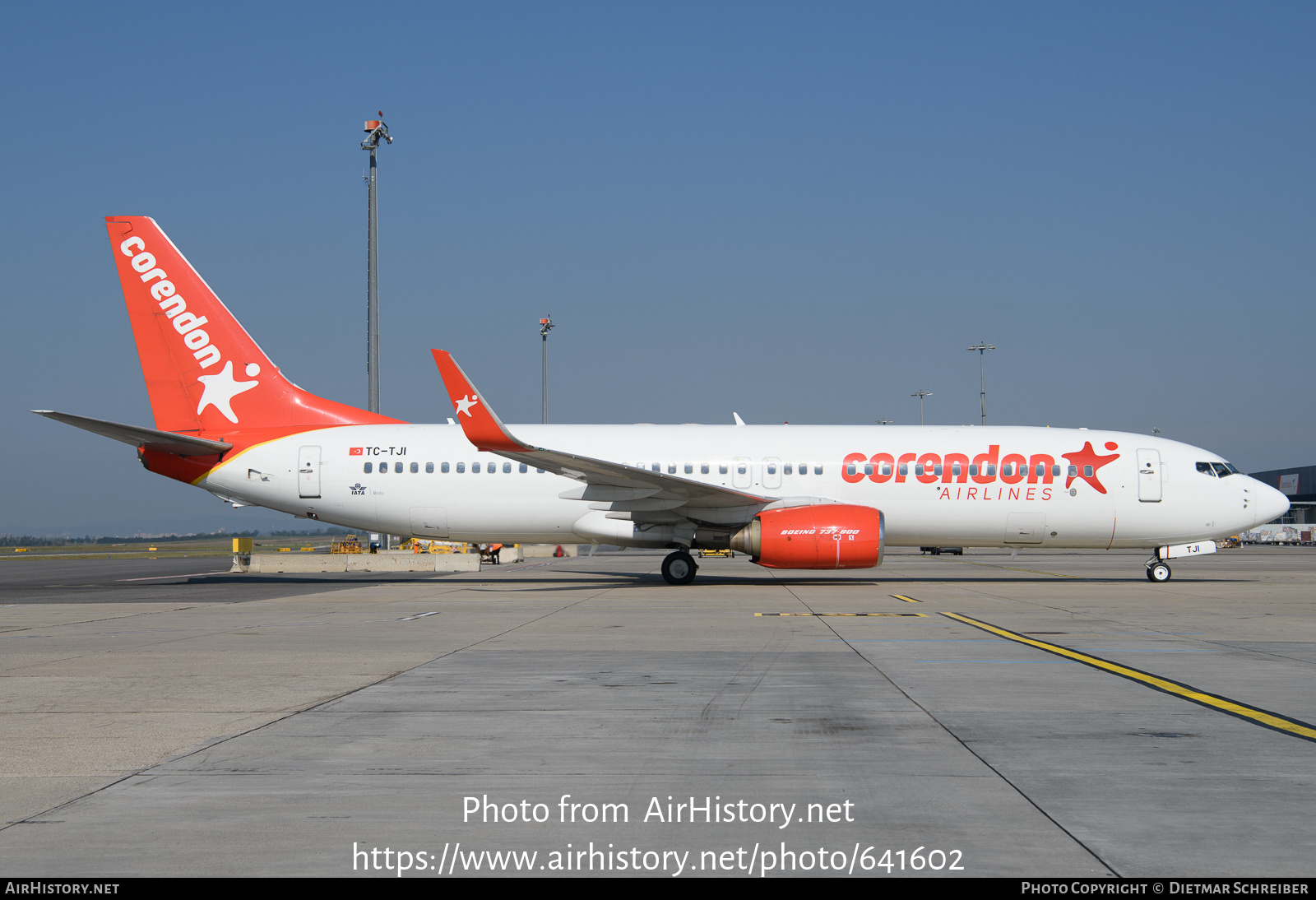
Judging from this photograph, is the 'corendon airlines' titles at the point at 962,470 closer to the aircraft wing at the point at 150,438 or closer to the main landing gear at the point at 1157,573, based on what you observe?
the main landing gear at the point at 1157,573

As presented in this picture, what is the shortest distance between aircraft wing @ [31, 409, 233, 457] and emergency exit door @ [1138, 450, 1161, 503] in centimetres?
2111

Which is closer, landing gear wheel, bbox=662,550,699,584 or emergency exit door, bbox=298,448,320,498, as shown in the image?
landing gear wheel, bbox=662,550,699,584

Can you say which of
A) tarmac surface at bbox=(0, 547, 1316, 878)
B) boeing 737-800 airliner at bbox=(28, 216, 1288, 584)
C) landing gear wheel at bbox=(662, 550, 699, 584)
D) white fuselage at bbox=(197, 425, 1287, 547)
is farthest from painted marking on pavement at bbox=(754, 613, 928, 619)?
white fuselage at bbox=(197, 425, 1287, 547)

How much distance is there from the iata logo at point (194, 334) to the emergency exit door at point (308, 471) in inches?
82.7

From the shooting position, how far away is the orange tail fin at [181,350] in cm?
2327

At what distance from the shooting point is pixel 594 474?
67.5 ft

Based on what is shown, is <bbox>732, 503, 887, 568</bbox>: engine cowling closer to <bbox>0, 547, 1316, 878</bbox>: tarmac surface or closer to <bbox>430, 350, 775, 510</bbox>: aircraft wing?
<bbox>430, 350, 775, 510</bbox>: aircraft wing

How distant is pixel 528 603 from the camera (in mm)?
17125

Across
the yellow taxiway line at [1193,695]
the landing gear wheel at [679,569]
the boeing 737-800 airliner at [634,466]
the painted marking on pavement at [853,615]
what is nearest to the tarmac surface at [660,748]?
the yellow taxiway line at [1193,695]

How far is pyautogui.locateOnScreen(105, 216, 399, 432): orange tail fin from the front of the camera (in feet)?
76.3

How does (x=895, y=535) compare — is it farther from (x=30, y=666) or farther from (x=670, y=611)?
(x=30, y=666)

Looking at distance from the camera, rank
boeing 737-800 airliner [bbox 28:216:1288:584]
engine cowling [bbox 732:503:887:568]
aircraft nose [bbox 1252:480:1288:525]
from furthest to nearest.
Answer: aircraft nose [bbox 1252:480:1288:525]
boeing 737-800 airliner [bbox 28:216:1288:584]
engine cowling [bbox 732:503:887:568]
